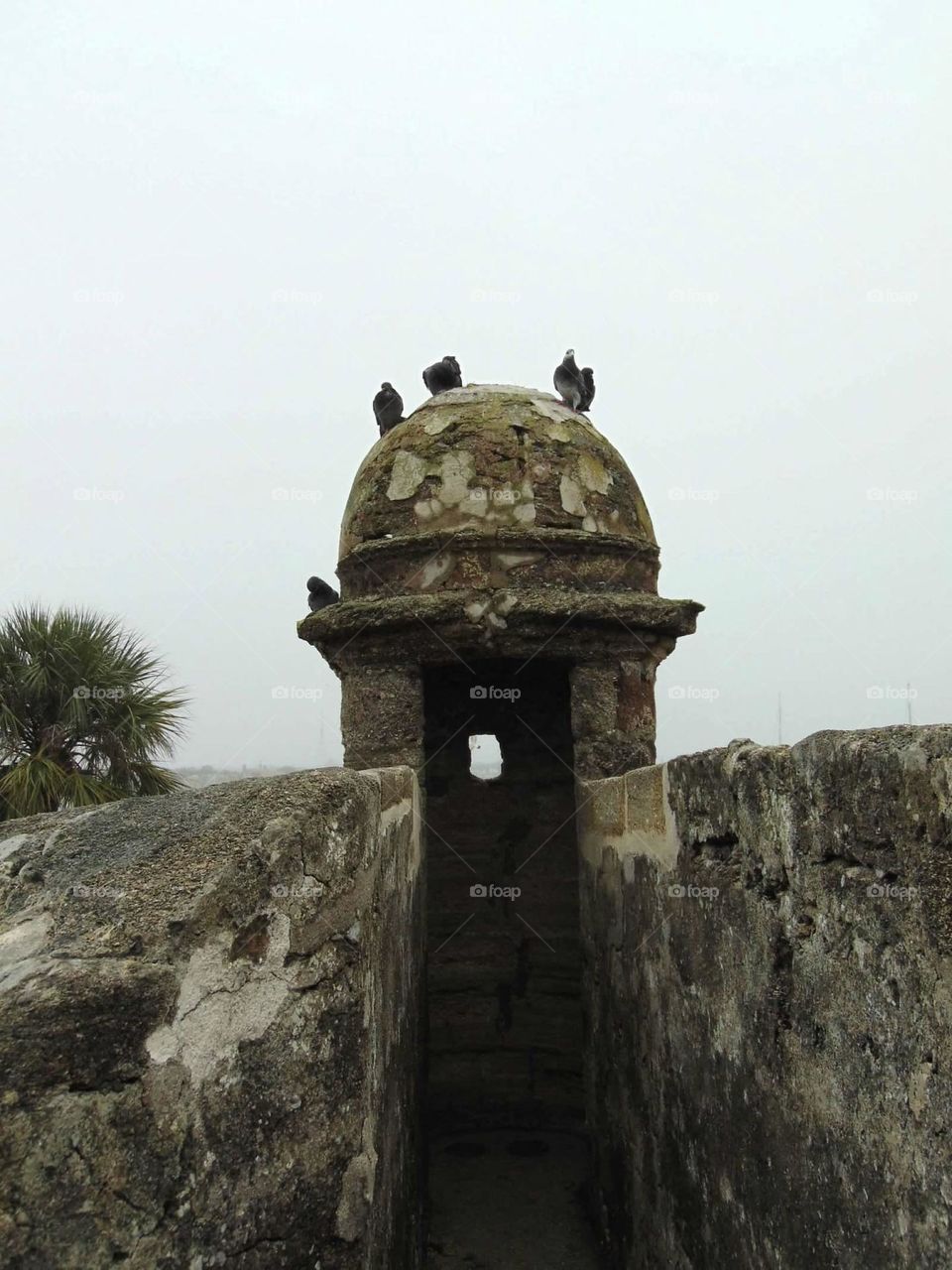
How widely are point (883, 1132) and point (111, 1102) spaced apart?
149cm

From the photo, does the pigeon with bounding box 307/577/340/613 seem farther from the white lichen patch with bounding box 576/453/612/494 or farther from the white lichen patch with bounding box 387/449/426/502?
the white lichen patch with bounding box 576/453/612/494

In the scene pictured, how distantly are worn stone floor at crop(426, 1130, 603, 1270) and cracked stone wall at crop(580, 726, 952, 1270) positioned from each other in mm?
1333

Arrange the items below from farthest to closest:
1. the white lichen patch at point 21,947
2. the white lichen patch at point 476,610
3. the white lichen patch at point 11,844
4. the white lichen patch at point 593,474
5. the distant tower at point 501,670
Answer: the white lichen patch at point 593,474
the distant tower at point 501,670
the white lichen patch at point 476,610
the white lichen patch at point 11,844
the white lichen patch at point 21,947

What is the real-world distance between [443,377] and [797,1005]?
17.9 feet

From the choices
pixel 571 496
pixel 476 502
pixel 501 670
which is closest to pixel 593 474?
pixel 571 496

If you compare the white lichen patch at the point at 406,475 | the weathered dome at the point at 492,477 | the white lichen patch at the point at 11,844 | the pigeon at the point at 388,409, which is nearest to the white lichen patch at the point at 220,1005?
the white lichen patch at the point at 11,844

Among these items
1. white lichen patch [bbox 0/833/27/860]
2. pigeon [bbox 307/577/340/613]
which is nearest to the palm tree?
pigeon [bbox 307/577/340/613]

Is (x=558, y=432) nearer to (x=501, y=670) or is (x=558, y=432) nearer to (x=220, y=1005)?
(x=501, y=670)

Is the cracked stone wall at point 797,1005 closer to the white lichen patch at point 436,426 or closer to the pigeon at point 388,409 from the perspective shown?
the white lichen patch at point 436,426

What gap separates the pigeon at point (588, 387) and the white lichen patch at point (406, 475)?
1.40 meters

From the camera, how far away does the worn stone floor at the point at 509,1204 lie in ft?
15.9

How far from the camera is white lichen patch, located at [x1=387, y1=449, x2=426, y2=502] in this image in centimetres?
611

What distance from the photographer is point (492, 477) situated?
6.01 metres

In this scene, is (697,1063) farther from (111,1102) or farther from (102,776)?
(102,776)
